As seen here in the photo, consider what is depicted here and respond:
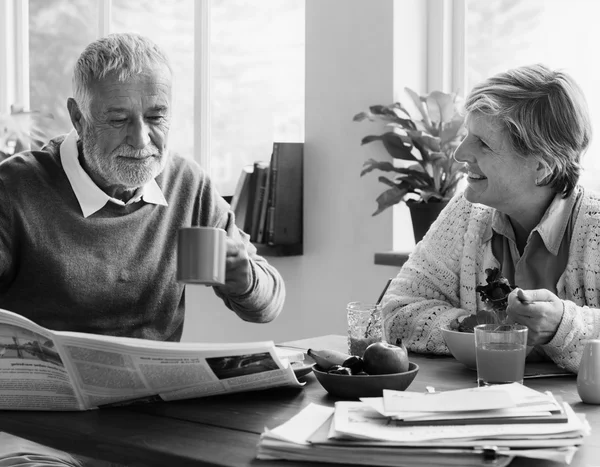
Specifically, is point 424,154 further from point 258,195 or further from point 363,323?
point 363,323

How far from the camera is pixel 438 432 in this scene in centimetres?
105

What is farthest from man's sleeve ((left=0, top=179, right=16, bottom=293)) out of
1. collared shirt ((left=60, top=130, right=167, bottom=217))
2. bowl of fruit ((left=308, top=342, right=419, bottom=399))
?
bowl of fruit ((left=308, top=342, right=419, bottom=399))

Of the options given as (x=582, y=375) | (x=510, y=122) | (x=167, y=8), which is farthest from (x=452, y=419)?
(x=167, y=8)

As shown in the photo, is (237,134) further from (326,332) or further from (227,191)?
(326,332)

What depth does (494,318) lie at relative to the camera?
166 cm

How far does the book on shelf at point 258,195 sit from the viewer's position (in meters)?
3.67

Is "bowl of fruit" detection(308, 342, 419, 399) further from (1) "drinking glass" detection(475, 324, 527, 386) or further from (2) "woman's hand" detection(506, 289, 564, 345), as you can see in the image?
(2) "woman's hand" detection(506, 289, 564, 345)

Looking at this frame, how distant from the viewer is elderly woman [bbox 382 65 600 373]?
189 centimetres

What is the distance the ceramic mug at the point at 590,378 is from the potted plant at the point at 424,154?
1.60 m

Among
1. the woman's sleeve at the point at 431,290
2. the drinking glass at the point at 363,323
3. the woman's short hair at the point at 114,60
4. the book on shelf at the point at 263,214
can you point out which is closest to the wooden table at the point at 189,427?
the drinking glass at the point at 363,323

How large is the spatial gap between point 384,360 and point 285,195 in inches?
88.0

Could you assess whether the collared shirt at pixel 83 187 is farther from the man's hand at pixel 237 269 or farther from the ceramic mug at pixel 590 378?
the ceramic mug at pixel 590 378

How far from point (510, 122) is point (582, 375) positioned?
2.49 ft

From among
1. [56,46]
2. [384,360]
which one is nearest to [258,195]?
[56,46]
